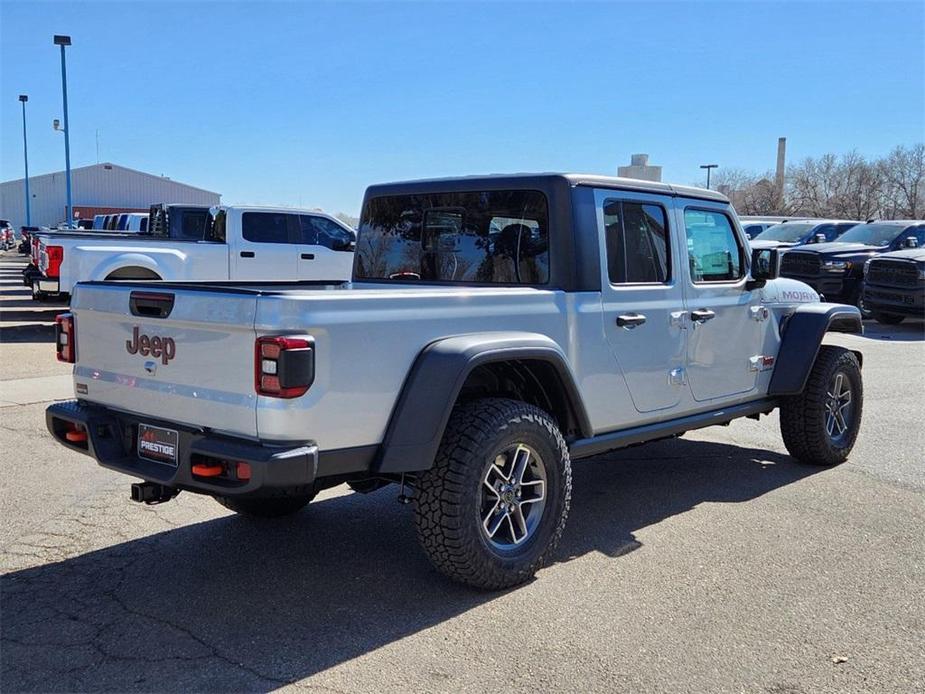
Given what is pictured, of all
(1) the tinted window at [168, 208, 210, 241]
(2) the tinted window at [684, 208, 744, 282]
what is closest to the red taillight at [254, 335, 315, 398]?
(2) the tinted window at [684, 208, 744, 282]

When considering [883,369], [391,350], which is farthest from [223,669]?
[883,369]

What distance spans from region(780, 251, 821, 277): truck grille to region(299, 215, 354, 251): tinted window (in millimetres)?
9023

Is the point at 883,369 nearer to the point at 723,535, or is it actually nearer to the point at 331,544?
the point at 723,535

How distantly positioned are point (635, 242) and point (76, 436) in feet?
10.2

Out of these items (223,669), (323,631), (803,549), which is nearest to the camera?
(223,669)

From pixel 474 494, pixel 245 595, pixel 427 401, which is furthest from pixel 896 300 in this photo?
pixel 245 595

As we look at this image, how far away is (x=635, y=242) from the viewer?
5.01 meters

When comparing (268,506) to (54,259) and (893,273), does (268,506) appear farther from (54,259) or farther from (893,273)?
(893,273)

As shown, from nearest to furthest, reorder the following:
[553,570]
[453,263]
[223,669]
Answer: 1. [223,669]
2. [553,570]
3. [453,263]

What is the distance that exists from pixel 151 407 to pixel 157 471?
309 mm

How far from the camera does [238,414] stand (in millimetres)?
3500

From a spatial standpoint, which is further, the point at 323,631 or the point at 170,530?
the point at 170,530

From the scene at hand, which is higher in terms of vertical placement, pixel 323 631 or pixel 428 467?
pixel 428 467

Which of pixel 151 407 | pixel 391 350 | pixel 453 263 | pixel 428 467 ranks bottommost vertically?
pixel 428 467
